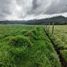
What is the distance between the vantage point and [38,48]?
86.1 ft

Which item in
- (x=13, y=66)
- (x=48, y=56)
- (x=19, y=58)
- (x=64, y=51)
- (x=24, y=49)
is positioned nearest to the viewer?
(x=13, y=66)

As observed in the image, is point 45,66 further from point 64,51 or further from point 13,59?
point 64,51

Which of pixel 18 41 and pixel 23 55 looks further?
pixel 18 41

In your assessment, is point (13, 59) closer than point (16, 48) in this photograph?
Yes

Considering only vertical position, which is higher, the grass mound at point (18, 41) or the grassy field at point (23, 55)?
the grass mound at point (18, 41)

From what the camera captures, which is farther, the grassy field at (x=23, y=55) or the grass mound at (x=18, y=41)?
the grass mound at (x=18, y=41)

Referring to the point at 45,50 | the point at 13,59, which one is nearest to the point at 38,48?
the point at 45,50

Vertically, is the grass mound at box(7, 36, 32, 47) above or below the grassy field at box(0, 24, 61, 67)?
above

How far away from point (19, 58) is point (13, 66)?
1.70m

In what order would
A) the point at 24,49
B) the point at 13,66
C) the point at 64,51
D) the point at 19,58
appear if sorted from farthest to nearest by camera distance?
the point at 64,51 < the point at 24,49 < the point at 19,58 < the point at 13,66

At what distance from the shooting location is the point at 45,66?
72.4 ft

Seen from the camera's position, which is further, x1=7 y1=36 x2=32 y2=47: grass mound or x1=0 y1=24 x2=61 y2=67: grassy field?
x1=7 y1=36 x2=32 y2=47: grass mound

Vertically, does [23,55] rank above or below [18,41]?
below

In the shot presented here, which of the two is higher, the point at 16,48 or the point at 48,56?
the point at 16,48
